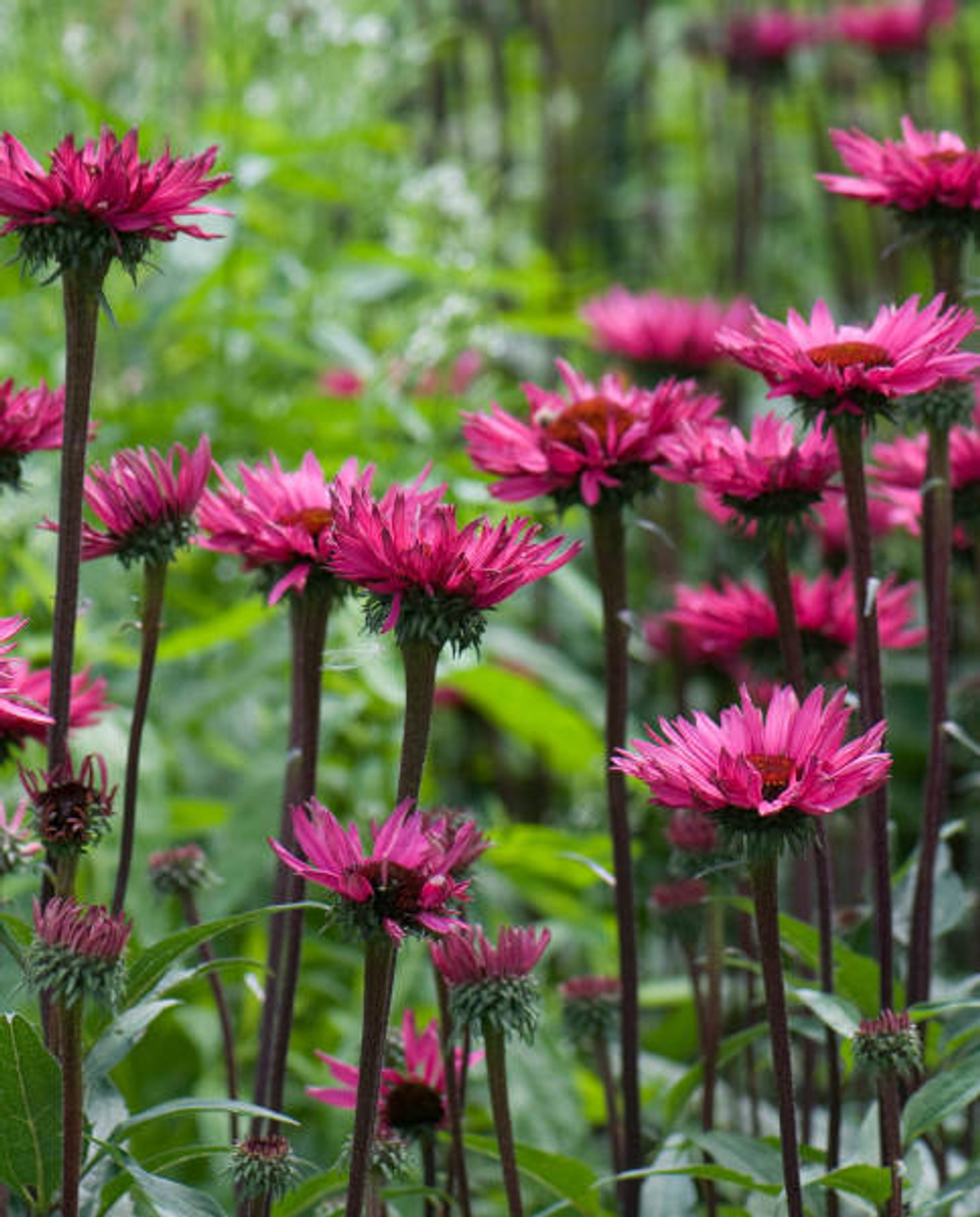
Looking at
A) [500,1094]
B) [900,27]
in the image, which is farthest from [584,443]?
[900,27]

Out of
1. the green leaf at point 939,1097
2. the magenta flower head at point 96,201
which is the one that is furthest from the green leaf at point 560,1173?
the magenta flower head at point 96,201

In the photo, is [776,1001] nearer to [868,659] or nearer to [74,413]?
[868,659]

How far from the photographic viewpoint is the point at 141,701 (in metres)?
1.01

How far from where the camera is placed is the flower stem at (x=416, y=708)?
856mm

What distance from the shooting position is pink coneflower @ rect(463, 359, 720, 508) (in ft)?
3.48

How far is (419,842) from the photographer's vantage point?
2.68 feet

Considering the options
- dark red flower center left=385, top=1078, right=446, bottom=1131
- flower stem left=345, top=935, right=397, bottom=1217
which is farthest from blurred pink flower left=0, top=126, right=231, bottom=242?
dark red flower center left=385, top=1078, right=446, bottom=1131

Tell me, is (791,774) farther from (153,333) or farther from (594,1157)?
(153,333)

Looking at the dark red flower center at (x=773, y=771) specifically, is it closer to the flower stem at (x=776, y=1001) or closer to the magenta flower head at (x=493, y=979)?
the flower stem at (x=776, y=1001)

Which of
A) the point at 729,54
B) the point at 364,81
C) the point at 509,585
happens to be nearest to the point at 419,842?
the point at 509,585

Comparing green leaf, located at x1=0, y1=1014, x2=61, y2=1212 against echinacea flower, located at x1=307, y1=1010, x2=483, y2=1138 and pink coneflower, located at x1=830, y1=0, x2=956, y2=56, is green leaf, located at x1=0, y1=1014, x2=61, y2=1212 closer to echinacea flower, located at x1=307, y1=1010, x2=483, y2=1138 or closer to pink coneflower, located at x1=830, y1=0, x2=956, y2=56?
echinacea flower, located at x1=307, y1=1010, x2=483, y2=1138

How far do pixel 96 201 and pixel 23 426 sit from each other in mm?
177

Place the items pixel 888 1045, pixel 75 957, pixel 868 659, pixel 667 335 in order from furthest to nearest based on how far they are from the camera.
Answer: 1. pixel 667 335
2. pixel 868 659
3. pixel 888 1045
4. pixel 75 957

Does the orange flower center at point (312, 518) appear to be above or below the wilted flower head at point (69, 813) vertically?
above
